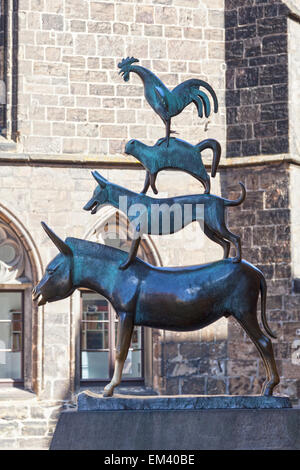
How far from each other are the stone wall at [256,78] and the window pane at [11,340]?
358cm

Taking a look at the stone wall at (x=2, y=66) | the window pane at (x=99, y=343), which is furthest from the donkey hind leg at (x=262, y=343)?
the stone wall at (x=2, y=66)

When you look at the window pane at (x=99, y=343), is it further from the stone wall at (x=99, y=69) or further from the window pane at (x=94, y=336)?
the stone wall at (x=99, y=69)

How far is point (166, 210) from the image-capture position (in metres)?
6.66

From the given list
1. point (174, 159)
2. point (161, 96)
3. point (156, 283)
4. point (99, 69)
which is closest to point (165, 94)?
point (161, 96)

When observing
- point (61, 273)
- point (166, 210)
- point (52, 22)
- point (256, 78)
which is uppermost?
point (52, 22)

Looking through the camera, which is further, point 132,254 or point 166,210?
point 166,210

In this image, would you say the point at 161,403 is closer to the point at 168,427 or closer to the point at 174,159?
the point at 168,427

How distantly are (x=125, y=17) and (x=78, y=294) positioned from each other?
151 inches

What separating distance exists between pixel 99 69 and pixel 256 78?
2176 mm

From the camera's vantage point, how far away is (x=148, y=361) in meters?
Answer: 13.3

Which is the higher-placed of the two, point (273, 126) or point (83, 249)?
point (273, 126)

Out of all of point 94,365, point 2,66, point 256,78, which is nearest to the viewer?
point 94,365

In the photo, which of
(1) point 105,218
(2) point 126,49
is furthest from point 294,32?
(1) point 105,218

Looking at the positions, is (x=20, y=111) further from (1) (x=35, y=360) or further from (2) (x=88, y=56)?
(1) (x=35, y=360)
